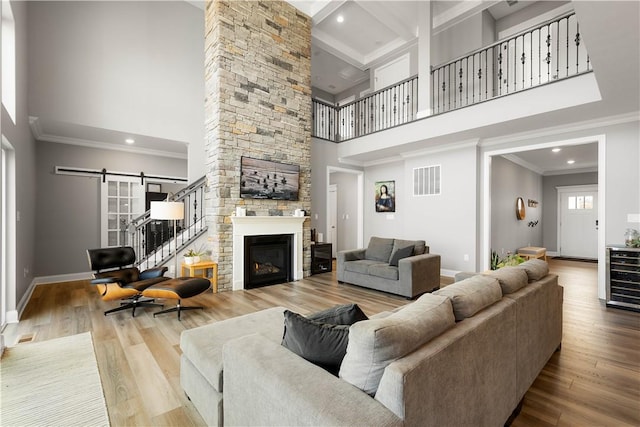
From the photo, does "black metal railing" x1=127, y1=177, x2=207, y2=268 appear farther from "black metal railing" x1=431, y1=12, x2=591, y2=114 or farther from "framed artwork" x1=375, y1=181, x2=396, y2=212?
"black metal railing" x1=431, y1=12, x2=591, y2=114

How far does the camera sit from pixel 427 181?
6.43 m

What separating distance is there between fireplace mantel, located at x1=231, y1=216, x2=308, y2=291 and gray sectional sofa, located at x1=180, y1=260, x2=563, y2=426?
2995 millimetres

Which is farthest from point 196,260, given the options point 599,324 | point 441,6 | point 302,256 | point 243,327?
point 441,6

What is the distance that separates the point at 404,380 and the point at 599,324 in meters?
3.88

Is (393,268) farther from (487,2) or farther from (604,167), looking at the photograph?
(487,2)

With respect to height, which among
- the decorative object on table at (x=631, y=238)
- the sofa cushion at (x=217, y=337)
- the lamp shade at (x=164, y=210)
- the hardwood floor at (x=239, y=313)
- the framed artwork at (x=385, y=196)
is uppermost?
the framed artwork at (x=385, y=196)

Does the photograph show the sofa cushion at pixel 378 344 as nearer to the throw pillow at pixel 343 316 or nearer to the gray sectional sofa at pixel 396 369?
the gray sectional sofa at pixel 396 369

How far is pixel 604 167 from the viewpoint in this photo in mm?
4379

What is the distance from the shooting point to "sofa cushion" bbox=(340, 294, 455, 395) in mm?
1062

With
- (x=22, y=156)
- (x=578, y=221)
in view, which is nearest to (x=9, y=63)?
(x=22, y=156)

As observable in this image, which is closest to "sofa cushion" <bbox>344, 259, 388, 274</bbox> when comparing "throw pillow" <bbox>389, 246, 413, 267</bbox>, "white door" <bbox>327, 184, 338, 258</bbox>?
"throw pillow" <bbox>389, 246, 413, 267</bbox>

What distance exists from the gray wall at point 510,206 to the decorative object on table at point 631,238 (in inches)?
89.9

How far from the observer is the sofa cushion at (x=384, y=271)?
448cm

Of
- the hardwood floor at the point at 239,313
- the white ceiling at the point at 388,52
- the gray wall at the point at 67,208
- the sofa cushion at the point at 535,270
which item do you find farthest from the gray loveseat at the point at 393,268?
the gray wall at the point at 67,208
